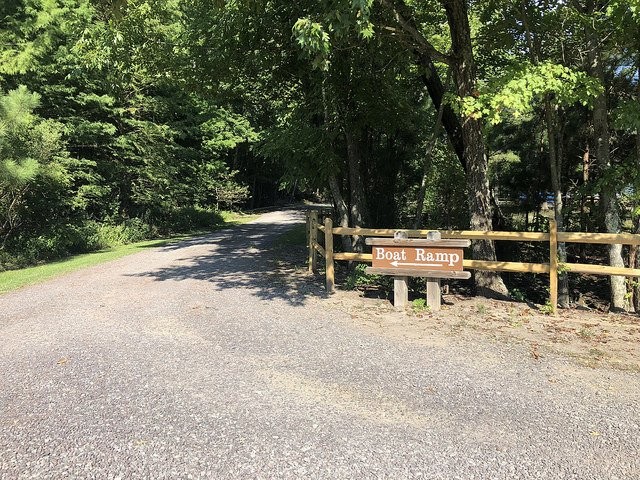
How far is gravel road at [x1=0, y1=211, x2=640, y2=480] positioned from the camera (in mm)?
3160

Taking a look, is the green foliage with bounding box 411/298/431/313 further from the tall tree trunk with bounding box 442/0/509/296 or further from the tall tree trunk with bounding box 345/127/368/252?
the tall tree trunk with bounding box 345/127/368/252

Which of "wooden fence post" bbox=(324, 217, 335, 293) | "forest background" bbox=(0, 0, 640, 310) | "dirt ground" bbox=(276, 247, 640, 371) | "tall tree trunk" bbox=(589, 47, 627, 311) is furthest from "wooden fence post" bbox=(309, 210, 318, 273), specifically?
"tall tree trunk" bbox=(589, 47, 627, 311)

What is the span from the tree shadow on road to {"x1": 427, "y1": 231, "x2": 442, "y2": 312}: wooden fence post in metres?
1.91

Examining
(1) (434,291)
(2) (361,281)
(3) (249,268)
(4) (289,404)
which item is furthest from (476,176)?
(4) (289,404)

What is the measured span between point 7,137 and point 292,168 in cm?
797

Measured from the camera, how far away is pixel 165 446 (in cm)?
338

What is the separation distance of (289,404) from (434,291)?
12.4 feet

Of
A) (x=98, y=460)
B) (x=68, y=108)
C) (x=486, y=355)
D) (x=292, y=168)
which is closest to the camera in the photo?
(x=98, y=460)

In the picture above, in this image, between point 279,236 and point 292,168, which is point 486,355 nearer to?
point 292,168

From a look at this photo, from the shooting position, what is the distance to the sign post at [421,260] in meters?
7.04

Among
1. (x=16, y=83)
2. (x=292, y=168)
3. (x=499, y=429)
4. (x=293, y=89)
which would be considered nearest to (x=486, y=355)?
(x=499, y=429)

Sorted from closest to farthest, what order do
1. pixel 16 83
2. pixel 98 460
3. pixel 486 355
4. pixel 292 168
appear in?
pixel 98 460 → pixel 486 355 → pixel 292 168 → pixel 16 83

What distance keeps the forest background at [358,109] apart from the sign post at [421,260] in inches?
73.0

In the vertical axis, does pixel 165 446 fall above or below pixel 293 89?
below
